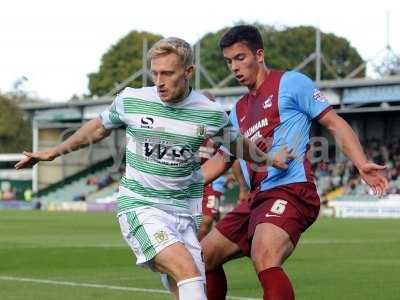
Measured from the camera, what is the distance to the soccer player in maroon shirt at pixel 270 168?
8055mm

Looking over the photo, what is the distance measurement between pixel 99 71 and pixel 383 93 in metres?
50.6

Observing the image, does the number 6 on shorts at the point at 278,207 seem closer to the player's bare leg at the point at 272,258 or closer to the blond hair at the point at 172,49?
the player's bare leg at the point at 272,258

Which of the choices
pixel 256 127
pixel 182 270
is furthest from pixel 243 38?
pixel 182 270

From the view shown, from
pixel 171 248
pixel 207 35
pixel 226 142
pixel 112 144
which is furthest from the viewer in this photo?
pixel 207 35

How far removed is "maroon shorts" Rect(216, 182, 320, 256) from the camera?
26.8 ft

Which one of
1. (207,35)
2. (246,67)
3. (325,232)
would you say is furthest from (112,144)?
(246,67)

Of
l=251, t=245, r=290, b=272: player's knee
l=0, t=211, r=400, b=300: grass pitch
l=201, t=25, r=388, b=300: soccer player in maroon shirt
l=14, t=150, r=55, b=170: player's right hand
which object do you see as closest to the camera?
l=14, t=150, r=55, b=170: player's right hand

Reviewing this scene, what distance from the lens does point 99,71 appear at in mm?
100500

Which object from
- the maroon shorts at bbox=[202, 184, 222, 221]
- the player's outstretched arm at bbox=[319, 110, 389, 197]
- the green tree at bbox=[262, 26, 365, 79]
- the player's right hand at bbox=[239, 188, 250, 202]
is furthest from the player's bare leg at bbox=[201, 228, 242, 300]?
the green tree at bbox=[262, 26, 365, 79]

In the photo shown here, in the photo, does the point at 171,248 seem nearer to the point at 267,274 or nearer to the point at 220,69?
the point at 267,274

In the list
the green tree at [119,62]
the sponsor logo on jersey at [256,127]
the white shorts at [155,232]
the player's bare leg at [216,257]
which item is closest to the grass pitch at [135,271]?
the player's bare leg at [216,257]

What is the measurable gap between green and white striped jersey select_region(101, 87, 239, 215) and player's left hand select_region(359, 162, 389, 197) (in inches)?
43.3

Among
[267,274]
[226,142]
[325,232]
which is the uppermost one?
[226,142]

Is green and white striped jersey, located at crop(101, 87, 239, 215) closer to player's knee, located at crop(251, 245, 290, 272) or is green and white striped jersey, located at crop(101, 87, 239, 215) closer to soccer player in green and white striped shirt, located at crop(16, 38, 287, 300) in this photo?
soccer player in green and white striped shirt, located at crop(16, 38, 287, 300)
